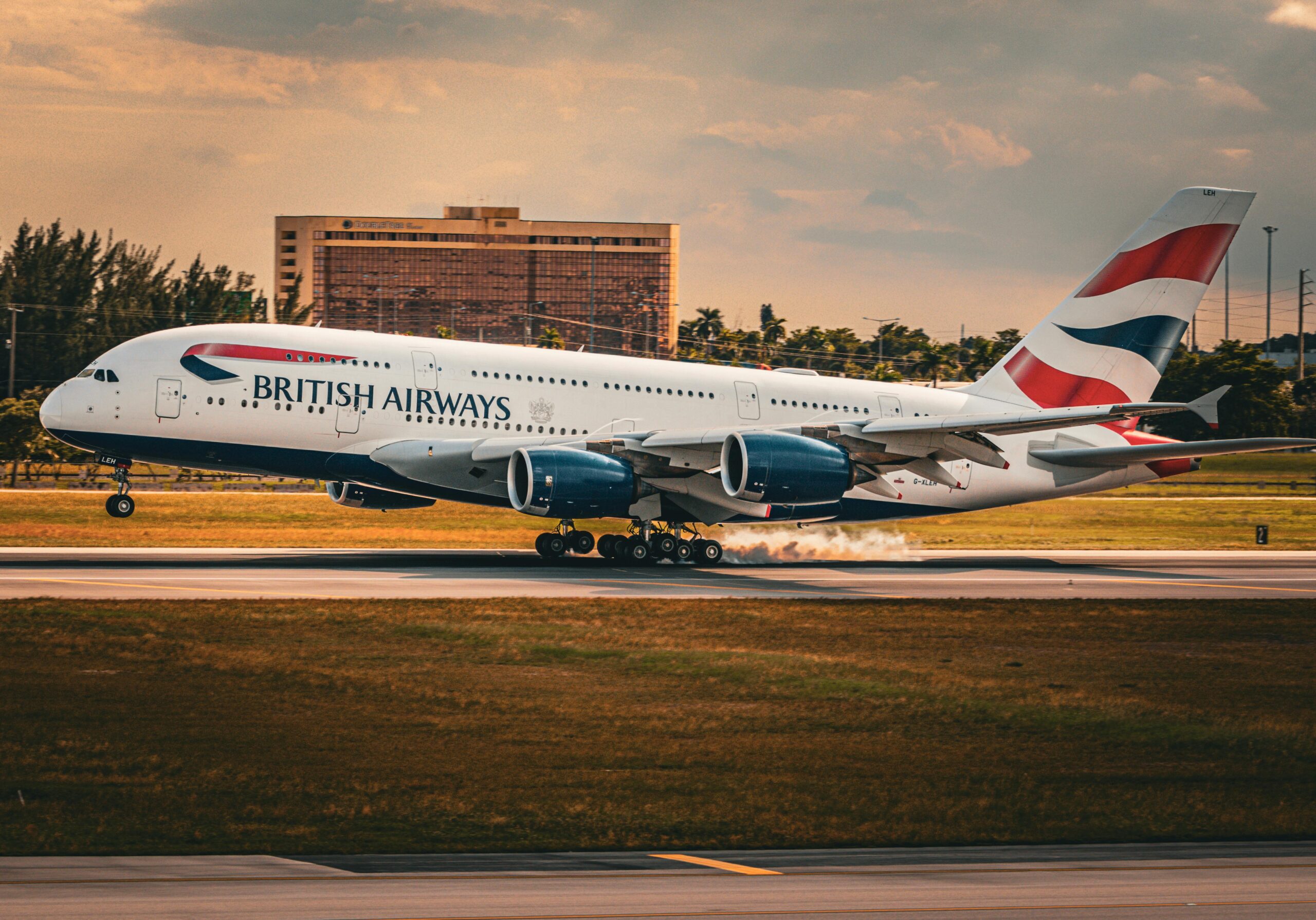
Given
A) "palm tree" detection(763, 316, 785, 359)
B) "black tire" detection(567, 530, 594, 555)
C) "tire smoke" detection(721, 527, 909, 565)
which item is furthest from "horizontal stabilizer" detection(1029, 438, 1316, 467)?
"palm tree" detection(763, 316, 785, 359)

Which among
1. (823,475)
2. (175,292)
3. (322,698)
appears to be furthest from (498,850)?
(175,292)

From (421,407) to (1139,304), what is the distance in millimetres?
20466

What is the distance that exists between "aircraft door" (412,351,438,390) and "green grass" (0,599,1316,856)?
1104cm

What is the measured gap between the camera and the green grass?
11.2 metres

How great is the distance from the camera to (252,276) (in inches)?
4144

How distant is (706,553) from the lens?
3562cm

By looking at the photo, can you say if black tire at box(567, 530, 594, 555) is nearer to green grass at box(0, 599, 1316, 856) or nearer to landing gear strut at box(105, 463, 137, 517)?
landing gear strut at box(105, 463, 137, 517)

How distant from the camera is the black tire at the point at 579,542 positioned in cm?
3612

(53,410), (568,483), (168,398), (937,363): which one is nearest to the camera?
(53,410)

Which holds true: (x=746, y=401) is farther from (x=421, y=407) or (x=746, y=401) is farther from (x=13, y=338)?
(x=13, y=338)

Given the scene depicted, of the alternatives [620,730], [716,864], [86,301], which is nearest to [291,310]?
[86,301]

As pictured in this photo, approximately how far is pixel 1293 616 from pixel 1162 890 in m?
18.4

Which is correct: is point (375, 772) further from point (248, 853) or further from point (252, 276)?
point (252, 276)

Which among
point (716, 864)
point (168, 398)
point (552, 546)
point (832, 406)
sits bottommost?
point (716, 864)
